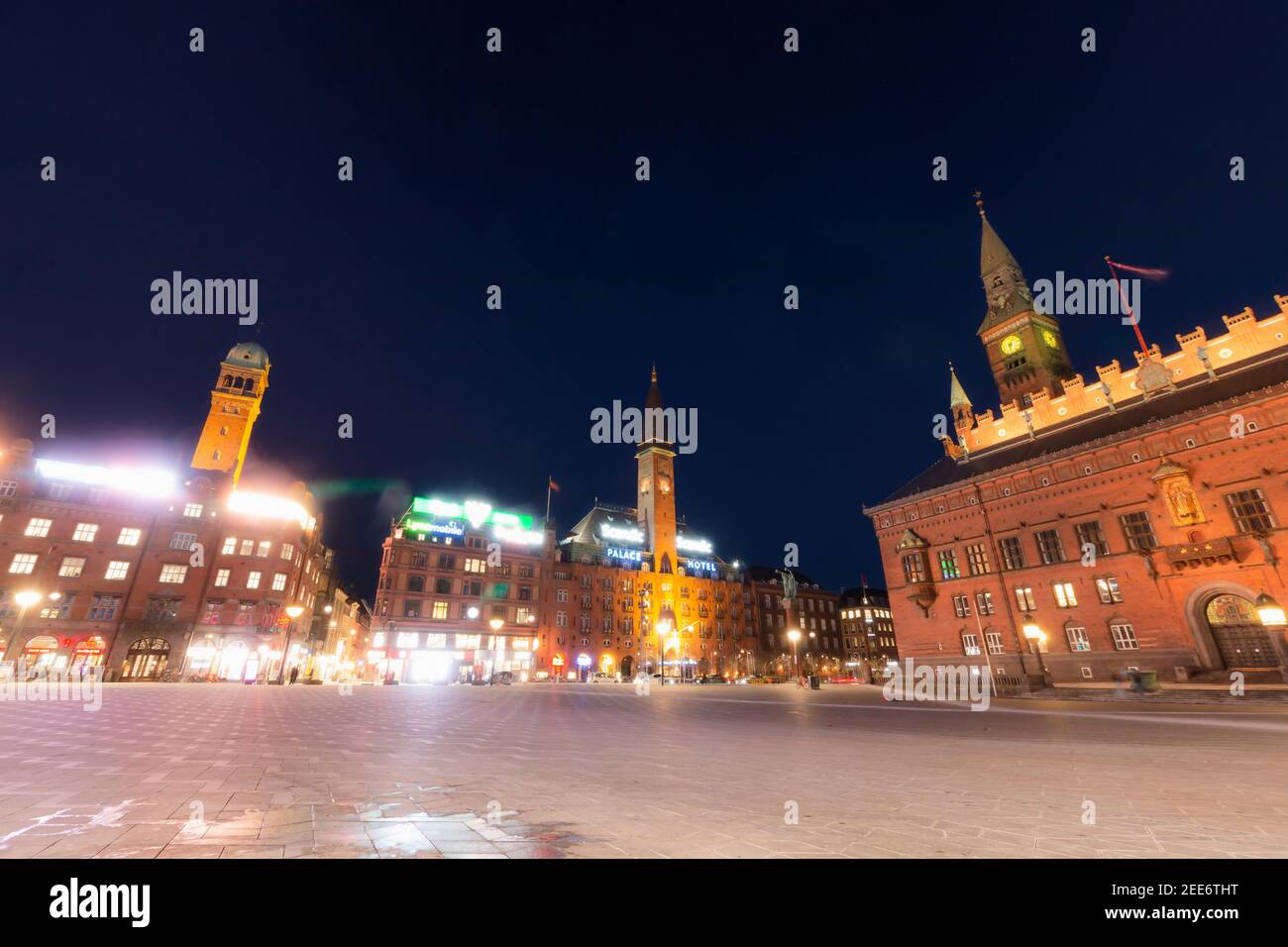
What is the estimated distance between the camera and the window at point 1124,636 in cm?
3155

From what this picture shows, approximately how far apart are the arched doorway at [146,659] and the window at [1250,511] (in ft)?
243

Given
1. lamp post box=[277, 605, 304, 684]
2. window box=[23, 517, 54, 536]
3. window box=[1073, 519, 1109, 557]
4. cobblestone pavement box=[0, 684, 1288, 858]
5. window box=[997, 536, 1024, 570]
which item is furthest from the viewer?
lamp post box=[277, 605, 304, 684]

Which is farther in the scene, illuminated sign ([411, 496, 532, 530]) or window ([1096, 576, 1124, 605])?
illuminated sign ([411, 496, 532, 530])

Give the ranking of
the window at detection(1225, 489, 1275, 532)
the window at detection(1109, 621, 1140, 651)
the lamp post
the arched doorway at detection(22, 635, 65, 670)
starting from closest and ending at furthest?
the window at detection(1225, 489, 1275, 532) < the window at detection(1109, 621, 1140, 651) < the arched doorway at detection(22, 635, 65, 670) < the lamp post

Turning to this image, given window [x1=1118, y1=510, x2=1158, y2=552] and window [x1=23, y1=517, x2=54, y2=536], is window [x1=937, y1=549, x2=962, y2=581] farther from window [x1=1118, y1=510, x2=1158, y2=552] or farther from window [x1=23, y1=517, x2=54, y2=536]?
window [x1=23, y1=517, x2=54, y2=536]

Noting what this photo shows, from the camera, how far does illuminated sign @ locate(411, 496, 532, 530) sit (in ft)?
234

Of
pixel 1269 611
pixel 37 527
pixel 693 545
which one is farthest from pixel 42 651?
pixel 1269 611

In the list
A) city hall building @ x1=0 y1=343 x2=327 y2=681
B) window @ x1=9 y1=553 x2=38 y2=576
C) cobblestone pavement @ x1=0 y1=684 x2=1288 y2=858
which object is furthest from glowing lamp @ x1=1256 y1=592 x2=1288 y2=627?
window @ x1=9 y1=553 x2=38 y2=576

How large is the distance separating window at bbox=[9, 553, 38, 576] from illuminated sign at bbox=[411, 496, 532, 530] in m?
32.8

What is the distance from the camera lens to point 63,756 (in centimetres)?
779

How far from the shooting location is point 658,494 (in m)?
95.5

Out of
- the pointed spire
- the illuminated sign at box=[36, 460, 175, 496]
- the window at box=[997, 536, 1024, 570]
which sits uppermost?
the pointed spire

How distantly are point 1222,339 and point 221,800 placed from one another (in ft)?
165

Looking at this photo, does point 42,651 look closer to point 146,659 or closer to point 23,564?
point 146,659
